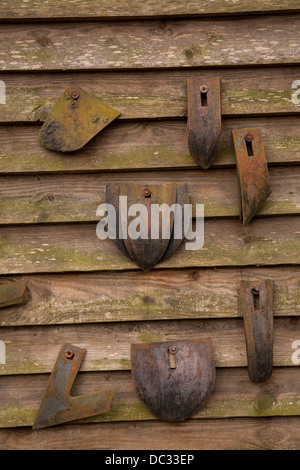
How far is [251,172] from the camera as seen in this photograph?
1411 millimetres

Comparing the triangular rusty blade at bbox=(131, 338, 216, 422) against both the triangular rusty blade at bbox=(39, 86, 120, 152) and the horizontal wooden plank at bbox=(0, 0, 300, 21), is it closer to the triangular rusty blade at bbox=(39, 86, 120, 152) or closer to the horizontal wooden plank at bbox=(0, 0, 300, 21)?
the triangular rusty blade at bbox=(39, 86, 120, 152)

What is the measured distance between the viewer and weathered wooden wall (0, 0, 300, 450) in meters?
1.46

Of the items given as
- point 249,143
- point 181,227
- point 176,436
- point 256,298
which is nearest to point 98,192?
point 181,227

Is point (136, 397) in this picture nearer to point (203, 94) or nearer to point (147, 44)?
point (203, 94)

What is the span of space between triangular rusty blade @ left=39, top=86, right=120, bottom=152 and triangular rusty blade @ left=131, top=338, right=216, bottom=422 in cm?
74

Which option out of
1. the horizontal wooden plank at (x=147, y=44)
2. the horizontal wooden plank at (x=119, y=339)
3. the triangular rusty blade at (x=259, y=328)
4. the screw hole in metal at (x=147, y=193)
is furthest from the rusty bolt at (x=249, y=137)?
the horizontal wooden plank at (x=119, y=339)

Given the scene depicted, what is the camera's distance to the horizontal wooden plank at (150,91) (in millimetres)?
1464

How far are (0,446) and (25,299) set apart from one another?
0.53m

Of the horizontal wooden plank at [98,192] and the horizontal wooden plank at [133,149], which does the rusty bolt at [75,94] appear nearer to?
the horizontal wooden plank at [133,149]

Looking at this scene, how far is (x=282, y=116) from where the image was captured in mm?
1488

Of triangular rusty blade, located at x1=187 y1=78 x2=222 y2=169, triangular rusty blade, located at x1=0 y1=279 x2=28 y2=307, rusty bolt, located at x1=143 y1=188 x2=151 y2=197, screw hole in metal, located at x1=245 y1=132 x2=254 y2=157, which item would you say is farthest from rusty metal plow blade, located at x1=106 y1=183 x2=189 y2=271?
triangular rusty blade, located at x1=0 y1=279 x2=28 y2=307

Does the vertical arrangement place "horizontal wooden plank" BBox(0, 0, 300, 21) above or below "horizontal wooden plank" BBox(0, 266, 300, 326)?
above

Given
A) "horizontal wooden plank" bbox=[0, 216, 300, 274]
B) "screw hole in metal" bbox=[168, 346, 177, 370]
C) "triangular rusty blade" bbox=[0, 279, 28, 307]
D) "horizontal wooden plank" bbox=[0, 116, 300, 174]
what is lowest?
"screw hole in metal" bbox=[168, 346, 177, 370]
